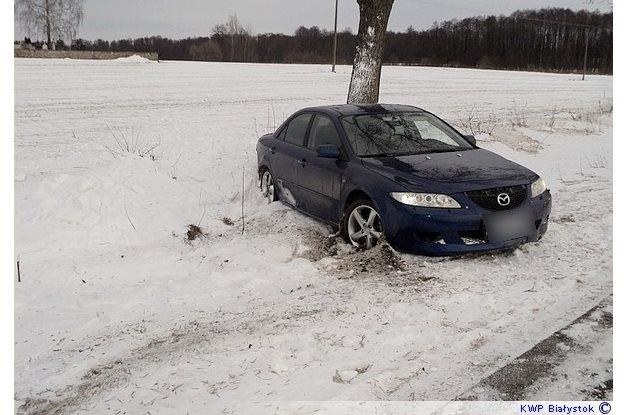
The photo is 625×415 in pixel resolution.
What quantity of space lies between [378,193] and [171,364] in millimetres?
2421

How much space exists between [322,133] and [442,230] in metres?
2.14

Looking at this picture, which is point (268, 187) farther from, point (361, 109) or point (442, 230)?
point (442, 230)

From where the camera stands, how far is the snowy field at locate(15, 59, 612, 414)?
3.28m

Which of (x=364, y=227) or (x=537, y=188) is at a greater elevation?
(x=537, y=188)

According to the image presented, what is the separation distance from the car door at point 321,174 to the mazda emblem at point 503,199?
1.57 metres

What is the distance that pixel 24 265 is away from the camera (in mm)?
5336

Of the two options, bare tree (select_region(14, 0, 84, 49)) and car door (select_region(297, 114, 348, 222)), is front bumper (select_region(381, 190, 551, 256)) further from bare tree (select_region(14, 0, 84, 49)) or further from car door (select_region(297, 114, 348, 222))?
bare tree (select_region(14, 0, 84, 49))

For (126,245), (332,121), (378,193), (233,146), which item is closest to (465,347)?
(378,193)

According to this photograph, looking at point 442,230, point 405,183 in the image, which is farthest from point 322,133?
point 442,230

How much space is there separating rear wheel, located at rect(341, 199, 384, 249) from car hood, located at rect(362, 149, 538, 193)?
0.38 meters

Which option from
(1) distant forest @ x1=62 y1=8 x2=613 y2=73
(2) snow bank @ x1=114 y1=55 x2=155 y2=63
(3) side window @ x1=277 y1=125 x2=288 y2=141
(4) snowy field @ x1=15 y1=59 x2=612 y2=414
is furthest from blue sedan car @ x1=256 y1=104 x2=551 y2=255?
(2) snow bank @ x1=114 y1=55 x2=155 y2=63

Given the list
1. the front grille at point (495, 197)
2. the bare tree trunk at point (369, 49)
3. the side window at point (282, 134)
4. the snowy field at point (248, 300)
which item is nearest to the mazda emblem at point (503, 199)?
the front grille at point (495, 197)

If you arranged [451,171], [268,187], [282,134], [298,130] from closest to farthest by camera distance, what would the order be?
[451,171] → [298,130] → [282,134] → [268,187]

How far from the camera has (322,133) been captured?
20.6ft
